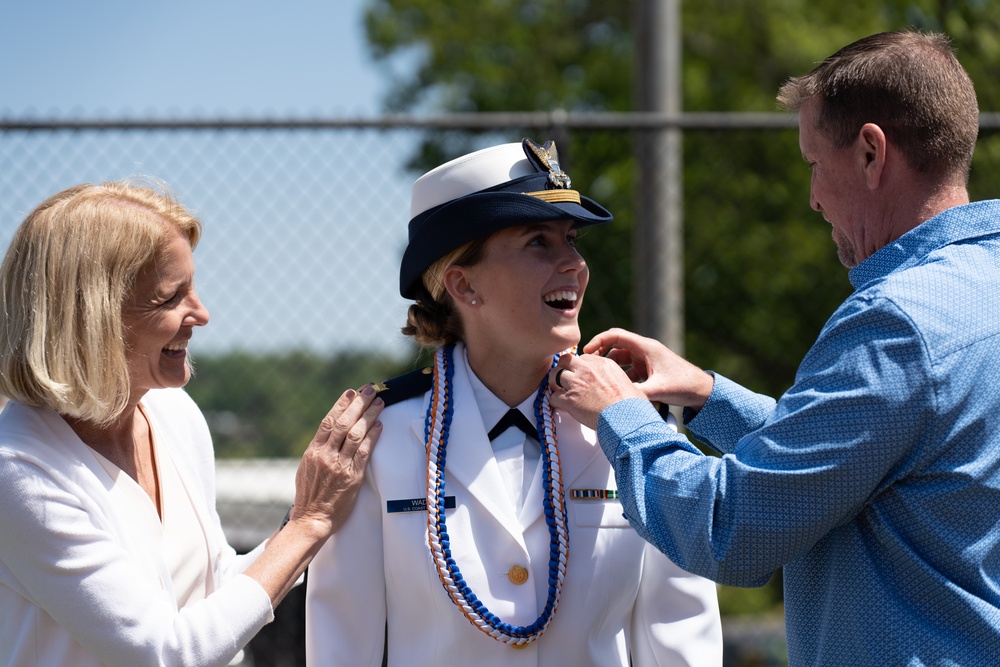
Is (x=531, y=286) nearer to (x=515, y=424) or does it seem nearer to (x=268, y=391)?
(x=515, y=424)

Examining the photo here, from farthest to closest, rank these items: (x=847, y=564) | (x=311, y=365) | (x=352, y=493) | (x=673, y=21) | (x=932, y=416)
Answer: (x=311, y=365)
(x=673, y=21)
(x=352, y=493)
(x=847, y=564)
(x=932, y=416)

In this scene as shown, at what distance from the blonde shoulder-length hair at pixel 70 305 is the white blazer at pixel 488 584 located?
67cm

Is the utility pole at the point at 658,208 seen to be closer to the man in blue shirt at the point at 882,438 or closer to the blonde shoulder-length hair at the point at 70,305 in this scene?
the man in blue shirt at the point at 882,438

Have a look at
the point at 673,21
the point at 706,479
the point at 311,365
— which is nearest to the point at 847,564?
the point at 706,479

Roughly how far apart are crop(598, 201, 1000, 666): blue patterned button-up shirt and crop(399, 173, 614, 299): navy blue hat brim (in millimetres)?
702

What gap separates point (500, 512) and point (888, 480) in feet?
2.96

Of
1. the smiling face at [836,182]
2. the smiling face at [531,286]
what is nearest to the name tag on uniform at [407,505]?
the smiling face at [531,286]

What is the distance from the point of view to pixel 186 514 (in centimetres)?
277

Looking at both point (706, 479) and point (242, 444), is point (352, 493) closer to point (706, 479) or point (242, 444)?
point (706, 479)

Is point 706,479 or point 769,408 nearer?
point 706,479

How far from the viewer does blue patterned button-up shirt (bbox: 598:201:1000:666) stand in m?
2.04

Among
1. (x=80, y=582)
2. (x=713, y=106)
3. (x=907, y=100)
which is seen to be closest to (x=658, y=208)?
(x=907, y=100)

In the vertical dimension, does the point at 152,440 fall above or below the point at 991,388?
below

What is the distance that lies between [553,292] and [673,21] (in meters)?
2.88
